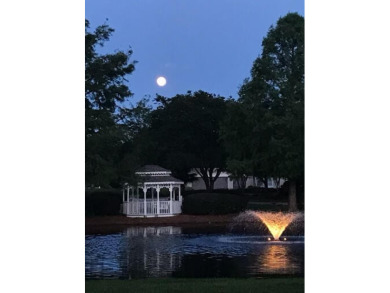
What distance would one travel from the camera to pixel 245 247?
31.3 ft

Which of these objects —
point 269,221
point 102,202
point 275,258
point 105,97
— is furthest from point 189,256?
point 102,202

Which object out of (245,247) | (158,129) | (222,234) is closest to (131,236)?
(222,234)

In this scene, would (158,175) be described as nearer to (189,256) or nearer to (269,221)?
(269,221)

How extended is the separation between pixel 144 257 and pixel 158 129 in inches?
502

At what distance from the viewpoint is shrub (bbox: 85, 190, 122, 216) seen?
16112 millimetres

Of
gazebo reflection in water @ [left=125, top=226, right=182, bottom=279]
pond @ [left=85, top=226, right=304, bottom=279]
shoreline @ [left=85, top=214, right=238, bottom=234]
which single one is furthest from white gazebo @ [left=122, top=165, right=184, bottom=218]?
gazebo reflection in water @ [left=125, top=226, right=182, bottom=279]

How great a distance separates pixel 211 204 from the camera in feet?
54.6

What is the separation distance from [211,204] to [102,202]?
10.7 ft

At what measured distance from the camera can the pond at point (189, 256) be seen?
673 centimetres

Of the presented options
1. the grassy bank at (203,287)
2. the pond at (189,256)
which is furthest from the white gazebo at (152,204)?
the grassy bank at (203,287)

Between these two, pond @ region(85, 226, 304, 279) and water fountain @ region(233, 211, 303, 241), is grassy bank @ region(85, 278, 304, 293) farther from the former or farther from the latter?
water fountain @ region(233, 211, 303, 241)

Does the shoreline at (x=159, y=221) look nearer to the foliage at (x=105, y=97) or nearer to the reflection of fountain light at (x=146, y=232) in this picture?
the reflection of fountain light at (x=146, y=232)

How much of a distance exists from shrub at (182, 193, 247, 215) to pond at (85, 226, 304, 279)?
405 centimetres
